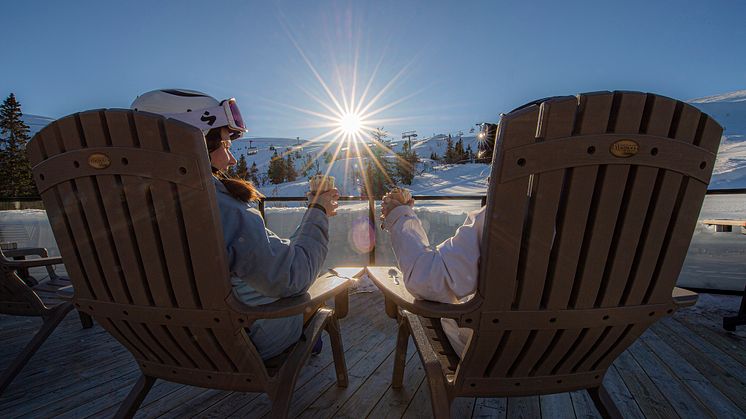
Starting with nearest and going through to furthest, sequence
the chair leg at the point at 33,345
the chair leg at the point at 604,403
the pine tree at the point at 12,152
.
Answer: the chair leg at the point at 604,403
the chair leg at the point at 33,345
the pine tree at the point at 12,152

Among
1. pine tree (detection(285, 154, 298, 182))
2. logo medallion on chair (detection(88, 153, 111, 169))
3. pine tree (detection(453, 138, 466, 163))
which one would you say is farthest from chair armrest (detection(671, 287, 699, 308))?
pine tree (detection(285, 154, 298, 182))

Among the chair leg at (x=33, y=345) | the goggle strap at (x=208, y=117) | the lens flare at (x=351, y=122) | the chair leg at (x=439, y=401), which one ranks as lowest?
the chair leg at (x=33, y=345)

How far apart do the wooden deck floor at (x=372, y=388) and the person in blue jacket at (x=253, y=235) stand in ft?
2.31

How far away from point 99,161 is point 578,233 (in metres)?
1.38

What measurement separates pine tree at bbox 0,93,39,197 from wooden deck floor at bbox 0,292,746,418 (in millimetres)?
37770

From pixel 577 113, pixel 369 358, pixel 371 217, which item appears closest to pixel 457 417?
pixel 369 358

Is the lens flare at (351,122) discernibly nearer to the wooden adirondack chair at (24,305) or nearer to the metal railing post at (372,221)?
the metal railing post at (372,221)

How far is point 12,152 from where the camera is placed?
1148 inches

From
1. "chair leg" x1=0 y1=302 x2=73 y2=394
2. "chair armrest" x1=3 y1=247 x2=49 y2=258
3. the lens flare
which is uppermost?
the lens flare

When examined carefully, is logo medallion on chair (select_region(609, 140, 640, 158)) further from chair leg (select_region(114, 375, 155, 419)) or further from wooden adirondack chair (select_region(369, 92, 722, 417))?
chair leg (select_region(114, 375, 155, 419))

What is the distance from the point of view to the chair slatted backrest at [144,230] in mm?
933

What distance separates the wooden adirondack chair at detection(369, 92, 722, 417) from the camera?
0.84m

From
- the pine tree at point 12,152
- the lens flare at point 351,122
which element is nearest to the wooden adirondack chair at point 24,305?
the lens flare at point 351,122

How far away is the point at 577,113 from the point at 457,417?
1545 mm
